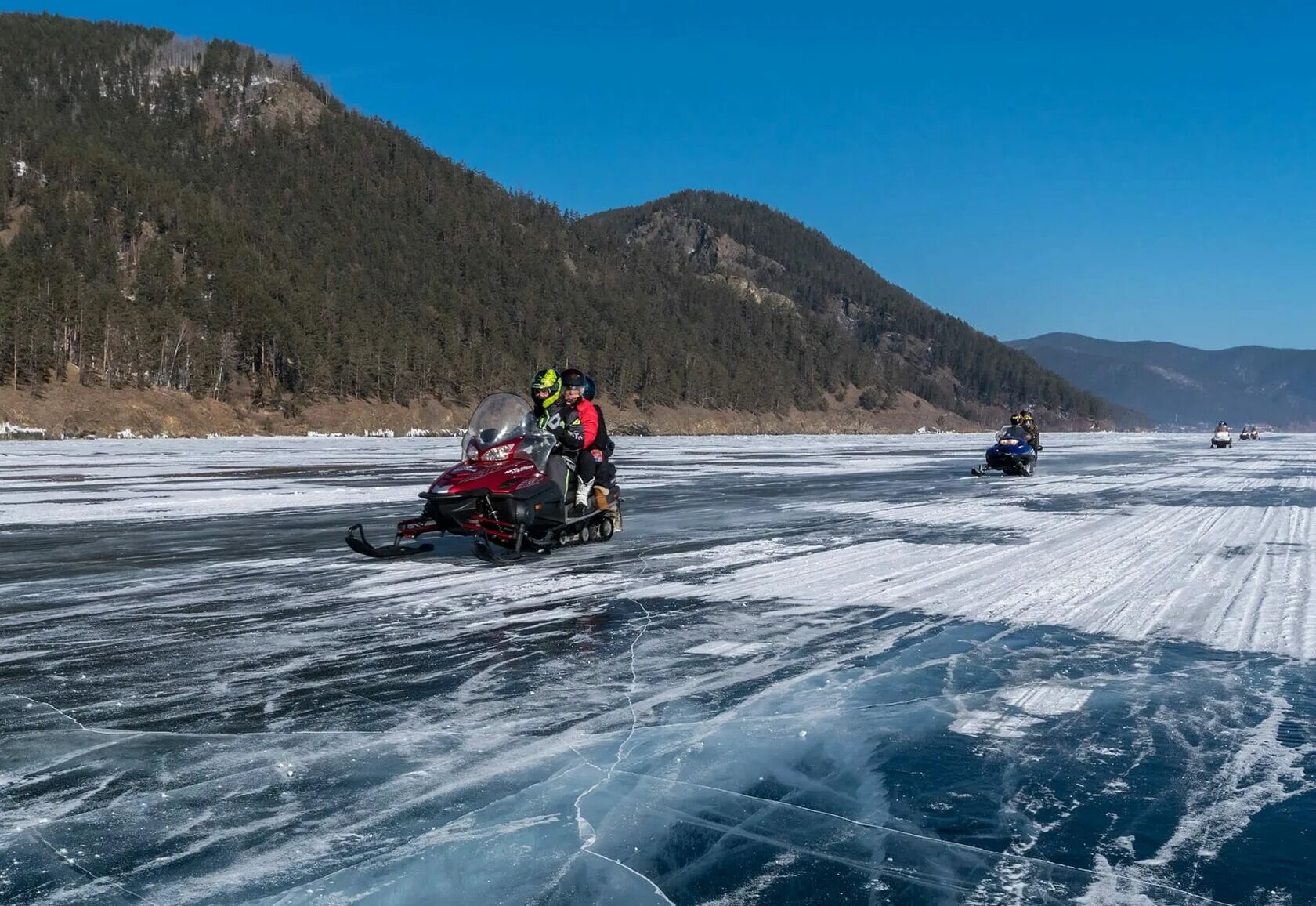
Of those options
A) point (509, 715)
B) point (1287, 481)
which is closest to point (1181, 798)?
point (509, 715)

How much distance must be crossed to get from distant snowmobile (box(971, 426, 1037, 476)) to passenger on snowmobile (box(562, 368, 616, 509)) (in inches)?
703

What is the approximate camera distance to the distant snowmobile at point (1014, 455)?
27406 millimetres

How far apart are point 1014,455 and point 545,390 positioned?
19.6 meters

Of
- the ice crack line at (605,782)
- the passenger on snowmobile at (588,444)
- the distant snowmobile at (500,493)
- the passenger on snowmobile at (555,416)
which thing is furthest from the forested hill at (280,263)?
the ice crack line at (605,782)

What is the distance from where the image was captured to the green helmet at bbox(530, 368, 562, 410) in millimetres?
11141

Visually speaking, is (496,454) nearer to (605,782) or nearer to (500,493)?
(500,493)

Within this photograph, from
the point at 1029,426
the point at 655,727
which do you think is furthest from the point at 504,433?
the point at 1029,426

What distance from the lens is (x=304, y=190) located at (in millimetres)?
160250

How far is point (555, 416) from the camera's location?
11.3m

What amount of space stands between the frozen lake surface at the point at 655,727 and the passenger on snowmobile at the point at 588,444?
3.33 feet

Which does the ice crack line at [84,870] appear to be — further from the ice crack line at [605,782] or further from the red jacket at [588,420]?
the red jacket at [588,420]

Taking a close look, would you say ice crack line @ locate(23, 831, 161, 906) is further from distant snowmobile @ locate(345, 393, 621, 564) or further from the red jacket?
the red jacket

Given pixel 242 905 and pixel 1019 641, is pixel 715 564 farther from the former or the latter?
pixel 242 905

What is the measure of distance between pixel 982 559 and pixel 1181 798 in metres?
7.07
